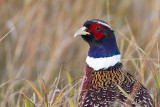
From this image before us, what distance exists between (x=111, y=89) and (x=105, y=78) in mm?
220

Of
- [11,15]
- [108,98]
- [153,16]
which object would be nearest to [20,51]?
[11,15]

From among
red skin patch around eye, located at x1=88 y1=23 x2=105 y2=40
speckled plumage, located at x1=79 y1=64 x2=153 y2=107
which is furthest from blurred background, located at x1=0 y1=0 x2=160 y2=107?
speckled plumage, located at x1=79 y1=64 x2=153 y2=107

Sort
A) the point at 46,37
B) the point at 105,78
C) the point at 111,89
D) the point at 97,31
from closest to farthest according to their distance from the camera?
the point at 111,89
the point at 105,78
the point at 97,31
the point at 46,37

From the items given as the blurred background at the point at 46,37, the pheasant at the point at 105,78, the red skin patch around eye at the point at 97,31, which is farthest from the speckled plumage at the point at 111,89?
the blurred background at the point at 46,37

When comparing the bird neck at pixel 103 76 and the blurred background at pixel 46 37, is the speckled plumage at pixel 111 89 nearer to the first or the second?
the bird neck at pixel 103 76

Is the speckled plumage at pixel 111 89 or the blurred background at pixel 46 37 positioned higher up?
the blurred background at pixel 46 37

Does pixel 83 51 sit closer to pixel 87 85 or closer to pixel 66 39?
pixel 66 39

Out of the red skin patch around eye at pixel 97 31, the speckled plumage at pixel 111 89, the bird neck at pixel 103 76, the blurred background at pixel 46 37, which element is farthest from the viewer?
the blurred background at pixel 46 37

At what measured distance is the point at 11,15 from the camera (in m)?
5.90

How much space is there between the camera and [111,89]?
3162 millimetres

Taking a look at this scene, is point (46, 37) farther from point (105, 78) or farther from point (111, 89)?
point (111, 89)

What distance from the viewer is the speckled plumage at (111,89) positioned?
117 inches

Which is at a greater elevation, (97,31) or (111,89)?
(97,31)

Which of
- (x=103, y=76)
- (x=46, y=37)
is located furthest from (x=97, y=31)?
(x=46, y=37)
